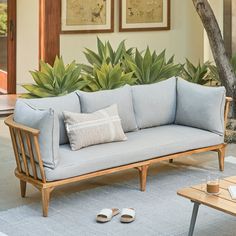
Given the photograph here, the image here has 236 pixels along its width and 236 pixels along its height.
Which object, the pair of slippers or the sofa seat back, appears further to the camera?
the sofa seat back

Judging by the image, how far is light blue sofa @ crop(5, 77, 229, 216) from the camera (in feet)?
13.4

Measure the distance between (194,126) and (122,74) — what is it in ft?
3.04

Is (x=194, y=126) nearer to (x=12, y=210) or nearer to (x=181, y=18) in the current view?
(x=12, y=210)

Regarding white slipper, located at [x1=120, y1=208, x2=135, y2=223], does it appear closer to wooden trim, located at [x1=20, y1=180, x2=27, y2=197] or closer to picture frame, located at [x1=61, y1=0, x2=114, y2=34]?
wooden trim, located at [x1=20, y1=180, x2=27, y2=197]

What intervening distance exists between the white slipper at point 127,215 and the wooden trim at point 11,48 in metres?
5.99

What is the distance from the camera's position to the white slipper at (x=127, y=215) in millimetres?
3914

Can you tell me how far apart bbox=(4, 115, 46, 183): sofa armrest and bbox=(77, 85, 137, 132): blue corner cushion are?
685 millimetres

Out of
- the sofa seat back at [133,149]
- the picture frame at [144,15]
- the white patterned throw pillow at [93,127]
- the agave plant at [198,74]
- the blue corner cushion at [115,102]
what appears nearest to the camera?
the sofa seat back at [133,149]

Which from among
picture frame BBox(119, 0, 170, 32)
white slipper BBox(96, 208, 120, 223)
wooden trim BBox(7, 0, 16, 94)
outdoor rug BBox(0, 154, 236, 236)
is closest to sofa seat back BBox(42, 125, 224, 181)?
outdoor rug BBox(0, 154, 236, 236)

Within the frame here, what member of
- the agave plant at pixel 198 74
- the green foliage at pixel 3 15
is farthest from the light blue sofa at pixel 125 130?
the green foliage at pixel 3 15

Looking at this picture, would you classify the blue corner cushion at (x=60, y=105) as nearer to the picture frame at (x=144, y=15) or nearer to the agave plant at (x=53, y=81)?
the agave plant at (x=53, y=81)

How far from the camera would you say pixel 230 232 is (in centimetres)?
378

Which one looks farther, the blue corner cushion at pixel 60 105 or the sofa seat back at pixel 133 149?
the blue corner cushion at pixel 60 105

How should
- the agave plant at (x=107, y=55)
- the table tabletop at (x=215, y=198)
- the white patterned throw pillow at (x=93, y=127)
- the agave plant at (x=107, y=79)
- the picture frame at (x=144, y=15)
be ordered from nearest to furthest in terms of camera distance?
the table tabletop at (x=215, y=198)
the white patterned throw pillow at (x=93, y=127)
the agave plant at (x=107, y=79)
the agave plant at (x=107, y=55)
the picture frame at (x=144, y=15)
